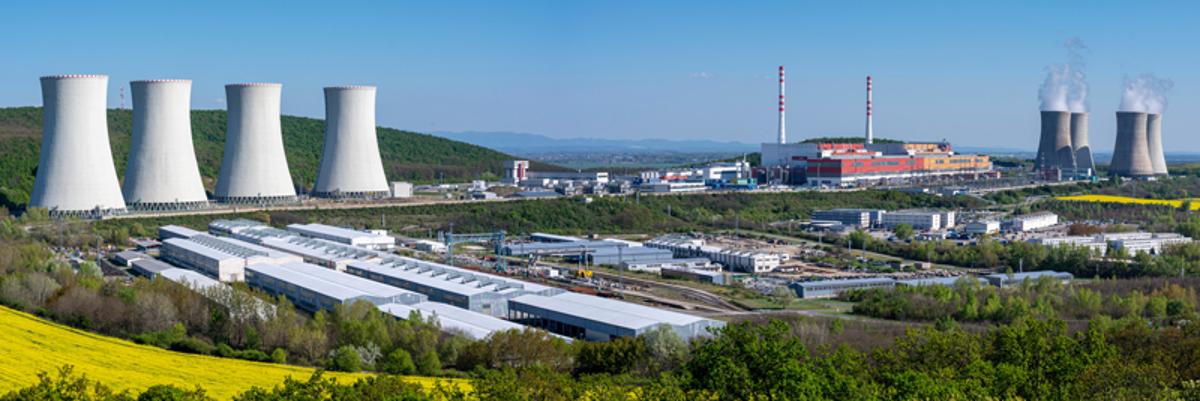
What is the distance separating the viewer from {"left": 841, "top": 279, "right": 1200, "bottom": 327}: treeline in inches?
646

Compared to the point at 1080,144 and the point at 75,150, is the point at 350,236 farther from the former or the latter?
the point at 1080,144

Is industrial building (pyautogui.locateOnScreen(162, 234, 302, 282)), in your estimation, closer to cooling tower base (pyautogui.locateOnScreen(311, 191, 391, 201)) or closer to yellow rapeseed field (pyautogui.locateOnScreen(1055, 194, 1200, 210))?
cooling tower base (pyautogui.locateOnScreen(311, 191, 391, 201))

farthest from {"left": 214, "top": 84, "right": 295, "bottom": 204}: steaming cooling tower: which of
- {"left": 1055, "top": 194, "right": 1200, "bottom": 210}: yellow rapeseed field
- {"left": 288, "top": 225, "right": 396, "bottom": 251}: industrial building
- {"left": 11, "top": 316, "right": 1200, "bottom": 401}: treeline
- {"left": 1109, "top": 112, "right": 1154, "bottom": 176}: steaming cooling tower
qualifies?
{"left": 1109, "top": 112, "right": 1154, "bottom": 176}: steaming cooling tower

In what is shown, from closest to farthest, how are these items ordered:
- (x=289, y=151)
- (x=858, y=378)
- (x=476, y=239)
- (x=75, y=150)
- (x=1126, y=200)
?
(x=858, y=378)
(x=75, y=150)
(x=476, y=239)
(x=1126, y=200)
(x=289, y=151)

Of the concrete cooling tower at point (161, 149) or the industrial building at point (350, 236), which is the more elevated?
the concrete cooling tower at point (161, 149)

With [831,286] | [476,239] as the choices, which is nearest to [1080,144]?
[476,239]

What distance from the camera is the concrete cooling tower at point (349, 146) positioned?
28359mm

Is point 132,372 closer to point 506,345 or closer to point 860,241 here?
point 506,345

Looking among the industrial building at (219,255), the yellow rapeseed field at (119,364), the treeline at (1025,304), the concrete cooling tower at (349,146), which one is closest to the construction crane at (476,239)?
the concrete cooling tower at (349,146)

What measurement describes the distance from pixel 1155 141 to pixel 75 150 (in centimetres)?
3928

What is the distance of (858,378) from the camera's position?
970cm

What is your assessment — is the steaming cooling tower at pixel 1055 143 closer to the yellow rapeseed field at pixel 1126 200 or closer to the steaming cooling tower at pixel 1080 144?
the steaming cooling tower at pixel 1080 144

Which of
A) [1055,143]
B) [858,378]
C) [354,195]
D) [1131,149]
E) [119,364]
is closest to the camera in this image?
[858,378]

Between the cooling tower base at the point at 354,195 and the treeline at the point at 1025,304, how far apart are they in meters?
15.3
